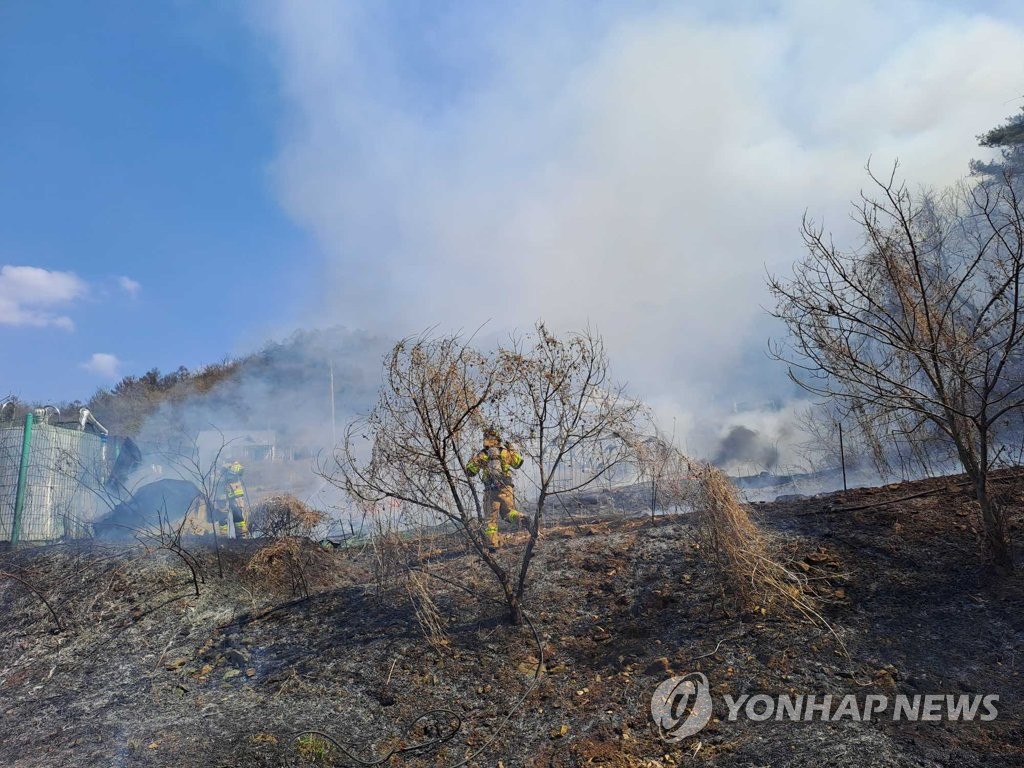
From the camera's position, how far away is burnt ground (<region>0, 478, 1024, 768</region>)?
459cm

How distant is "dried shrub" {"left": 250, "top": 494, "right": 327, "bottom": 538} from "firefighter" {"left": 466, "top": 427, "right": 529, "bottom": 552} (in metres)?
2.29

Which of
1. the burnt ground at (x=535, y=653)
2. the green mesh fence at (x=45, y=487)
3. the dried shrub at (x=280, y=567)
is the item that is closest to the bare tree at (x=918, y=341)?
the burnt ground at (x=535, y=653)

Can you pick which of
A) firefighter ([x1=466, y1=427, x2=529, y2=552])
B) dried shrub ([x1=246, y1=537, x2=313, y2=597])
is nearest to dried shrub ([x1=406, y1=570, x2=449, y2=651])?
firefighter ([x1=466, y1=427, x2=529, y2=552])

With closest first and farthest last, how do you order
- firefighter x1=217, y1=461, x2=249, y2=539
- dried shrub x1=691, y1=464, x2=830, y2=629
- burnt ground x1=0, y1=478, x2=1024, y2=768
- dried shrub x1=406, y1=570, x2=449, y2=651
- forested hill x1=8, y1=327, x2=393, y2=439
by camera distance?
1. burnt ground x1=0, y1=478, x2=1024, y2=768
2. dried shrub x1=691, y1=464, x2=830, y2=629
3. dried shrub x1=406, y1=570, x2=449, y2=651
4. firefighter x1=217, y1=461, x2=249, y2=539
5. forested hill x1=8, y1=327, x2=393, y2=439

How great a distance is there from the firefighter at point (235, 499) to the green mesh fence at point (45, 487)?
2.02 meters

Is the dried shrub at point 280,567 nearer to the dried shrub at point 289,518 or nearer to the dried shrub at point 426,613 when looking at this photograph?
the dried shrub at point 289,518

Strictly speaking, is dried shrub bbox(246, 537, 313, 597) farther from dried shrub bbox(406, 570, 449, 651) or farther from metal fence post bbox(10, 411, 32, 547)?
metal fence post bbox(10, 411, 32, 547)

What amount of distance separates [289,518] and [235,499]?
3694mm

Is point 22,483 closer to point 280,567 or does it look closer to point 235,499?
point 235,499

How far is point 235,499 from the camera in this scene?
454 inches

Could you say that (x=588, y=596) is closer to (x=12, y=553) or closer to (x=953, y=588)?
(x=953, y=588)

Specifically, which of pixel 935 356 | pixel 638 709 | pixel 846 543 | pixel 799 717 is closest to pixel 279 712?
pixel 638 709

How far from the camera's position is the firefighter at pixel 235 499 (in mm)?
11375

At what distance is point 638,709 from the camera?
4.88m
